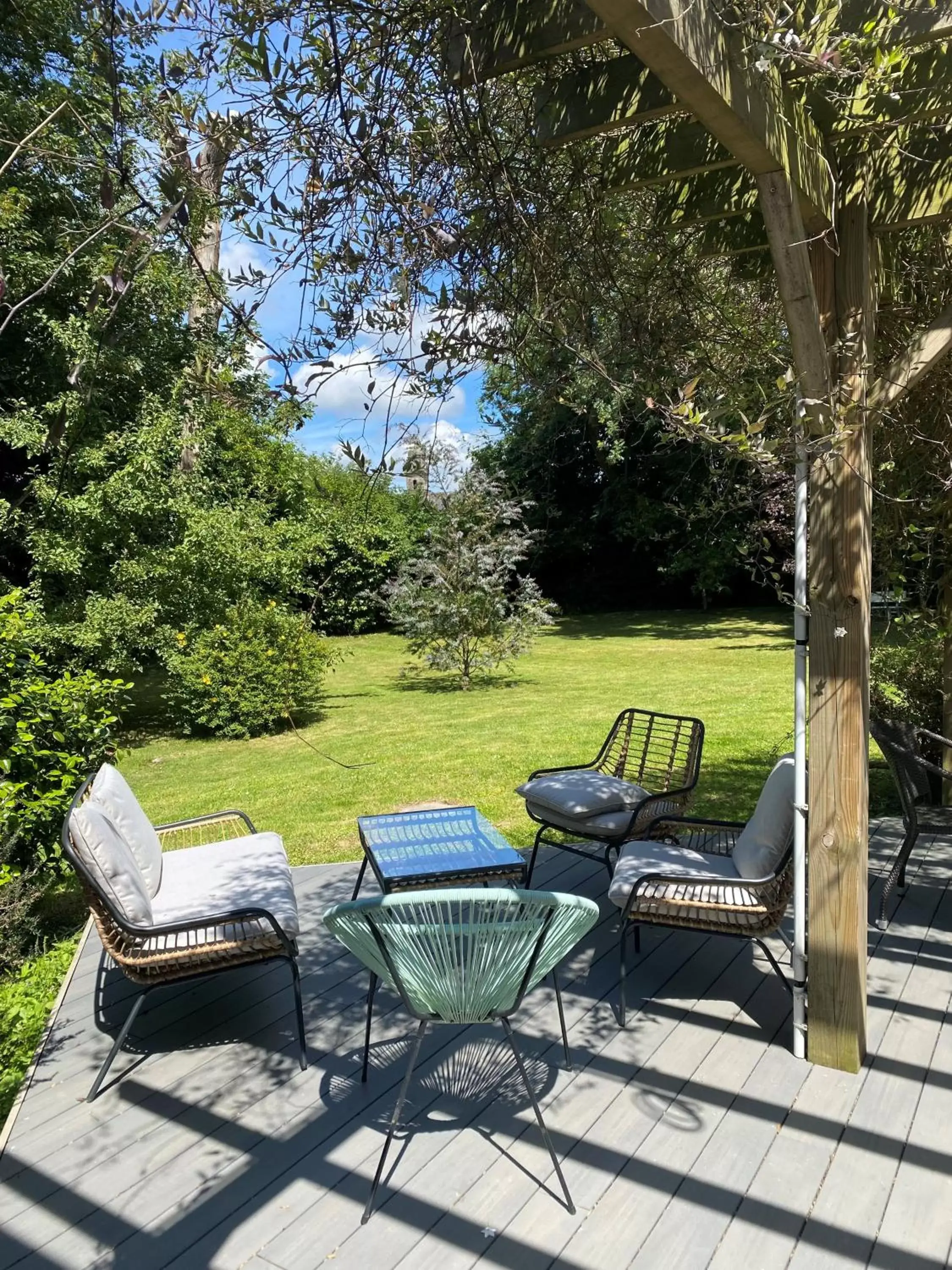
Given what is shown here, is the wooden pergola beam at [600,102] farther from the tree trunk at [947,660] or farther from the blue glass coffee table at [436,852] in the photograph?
the tree trunk at [947,660]

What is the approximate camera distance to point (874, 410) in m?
2.33

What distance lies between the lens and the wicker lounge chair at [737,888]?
9.38ft

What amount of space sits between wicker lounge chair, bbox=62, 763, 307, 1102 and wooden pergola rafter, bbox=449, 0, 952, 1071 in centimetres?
171

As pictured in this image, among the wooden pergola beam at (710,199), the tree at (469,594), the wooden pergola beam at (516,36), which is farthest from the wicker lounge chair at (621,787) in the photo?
the tree at (469,594)

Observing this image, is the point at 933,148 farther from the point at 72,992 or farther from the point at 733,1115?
the point at 72,992

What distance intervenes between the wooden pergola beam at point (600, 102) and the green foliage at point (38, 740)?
3056 millimetres

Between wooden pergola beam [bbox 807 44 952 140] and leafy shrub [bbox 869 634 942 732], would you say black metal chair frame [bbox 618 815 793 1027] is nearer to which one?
wooden pergola beam [bbox 807 44 952 140]

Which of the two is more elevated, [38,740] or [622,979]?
[38,740]

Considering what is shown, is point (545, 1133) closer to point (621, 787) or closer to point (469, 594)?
point (621, 787)

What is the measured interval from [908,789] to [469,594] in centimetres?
726

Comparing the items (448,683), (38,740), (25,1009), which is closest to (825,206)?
(38,740)

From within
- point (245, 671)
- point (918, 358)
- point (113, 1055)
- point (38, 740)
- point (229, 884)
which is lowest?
point (113, 1055)

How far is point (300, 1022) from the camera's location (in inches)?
107

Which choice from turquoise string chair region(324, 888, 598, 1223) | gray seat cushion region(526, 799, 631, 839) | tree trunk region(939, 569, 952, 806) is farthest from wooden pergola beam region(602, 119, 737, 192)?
tree trunk region(939, 569, 952, 806)
